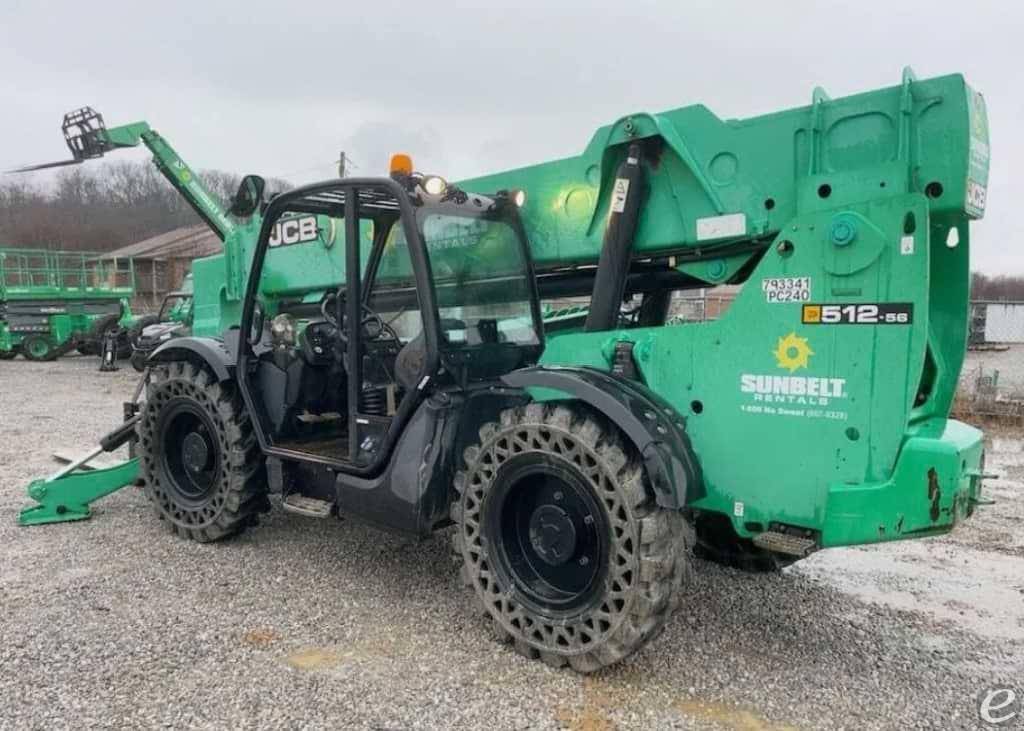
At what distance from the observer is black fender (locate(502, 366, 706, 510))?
327 centimetres

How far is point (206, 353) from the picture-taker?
521cm

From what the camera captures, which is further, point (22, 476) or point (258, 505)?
point (22, 476)

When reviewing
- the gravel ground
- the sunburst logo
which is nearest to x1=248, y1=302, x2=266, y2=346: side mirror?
the gravel ground

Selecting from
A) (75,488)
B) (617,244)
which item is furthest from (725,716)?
(75,488)

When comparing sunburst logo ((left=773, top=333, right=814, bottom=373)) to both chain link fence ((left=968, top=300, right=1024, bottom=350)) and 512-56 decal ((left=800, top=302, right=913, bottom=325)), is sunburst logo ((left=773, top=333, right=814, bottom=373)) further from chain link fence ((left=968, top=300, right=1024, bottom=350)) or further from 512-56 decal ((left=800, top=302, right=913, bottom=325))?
chain link fence ((left=968, top=300, right=1024, bottom=350))

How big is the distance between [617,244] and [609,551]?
4.86 feet

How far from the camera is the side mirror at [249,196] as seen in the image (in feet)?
15.9

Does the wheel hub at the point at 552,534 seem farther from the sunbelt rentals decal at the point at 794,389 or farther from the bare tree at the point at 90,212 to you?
the bare tree at the point at 90,212

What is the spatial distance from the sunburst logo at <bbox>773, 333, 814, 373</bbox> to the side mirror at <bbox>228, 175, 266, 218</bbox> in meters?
3.23

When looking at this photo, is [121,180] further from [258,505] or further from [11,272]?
[258,505]

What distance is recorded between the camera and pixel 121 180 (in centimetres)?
6494

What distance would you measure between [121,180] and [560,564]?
7088 centimetres

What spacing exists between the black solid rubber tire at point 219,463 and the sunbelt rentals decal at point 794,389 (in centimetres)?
319

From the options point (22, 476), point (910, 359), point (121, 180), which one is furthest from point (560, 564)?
point (121, 180)
